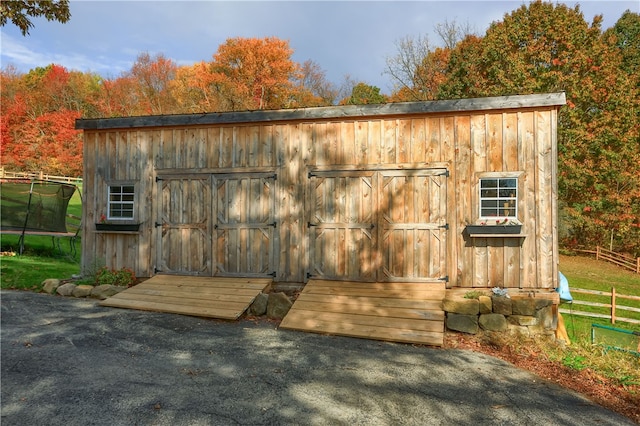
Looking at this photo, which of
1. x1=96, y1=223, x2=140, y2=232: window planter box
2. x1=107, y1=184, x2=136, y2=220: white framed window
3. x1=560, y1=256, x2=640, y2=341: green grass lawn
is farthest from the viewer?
x1=560, y1=256, x2=640, y2=341: green grass lawn

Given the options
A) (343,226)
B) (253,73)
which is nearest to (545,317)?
(343,226)

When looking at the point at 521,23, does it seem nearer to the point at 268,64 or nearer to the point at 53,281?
the point at 268,64

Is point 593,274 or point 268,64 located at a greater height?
point 268,64

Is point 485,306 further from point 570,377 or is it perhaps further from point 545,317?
point 570,377

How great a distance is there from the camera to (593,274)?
18141 millimetres

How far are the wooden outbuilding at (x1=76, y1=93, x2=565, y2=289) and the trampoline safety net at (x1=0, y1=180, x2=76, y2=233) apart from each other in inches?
156

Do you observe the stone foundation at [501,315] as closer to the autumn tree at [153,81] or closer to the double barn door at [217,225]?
the double barn door at [217,225]

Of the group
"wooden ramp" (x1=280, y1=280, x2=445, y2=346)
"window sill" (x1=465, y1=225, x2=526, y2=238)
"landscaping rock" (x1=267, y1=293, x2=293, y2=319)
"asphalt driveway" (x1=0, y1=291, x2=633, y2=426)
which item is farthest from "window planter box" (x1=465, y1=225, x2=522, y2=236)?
"landscaping rock" (x1=267, y1=293, x2=293, y2=319)

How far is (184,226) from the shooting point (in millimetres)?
8156

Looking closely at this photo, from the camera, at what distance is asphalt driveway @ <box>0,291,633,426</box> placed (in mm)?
3439

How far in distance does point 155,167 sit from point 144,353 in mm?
4718

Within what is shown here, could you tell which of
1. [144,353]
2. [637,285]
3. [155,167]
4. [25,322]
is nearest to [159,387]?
[144,353]

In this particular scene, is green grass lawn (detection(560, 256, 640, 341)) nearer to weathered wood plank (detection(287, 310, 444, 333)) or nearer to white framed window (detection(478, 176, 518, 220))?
white framed window (detection(478, 176, 518, 220))

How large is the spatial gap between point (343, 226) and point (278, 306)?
6.57ft
